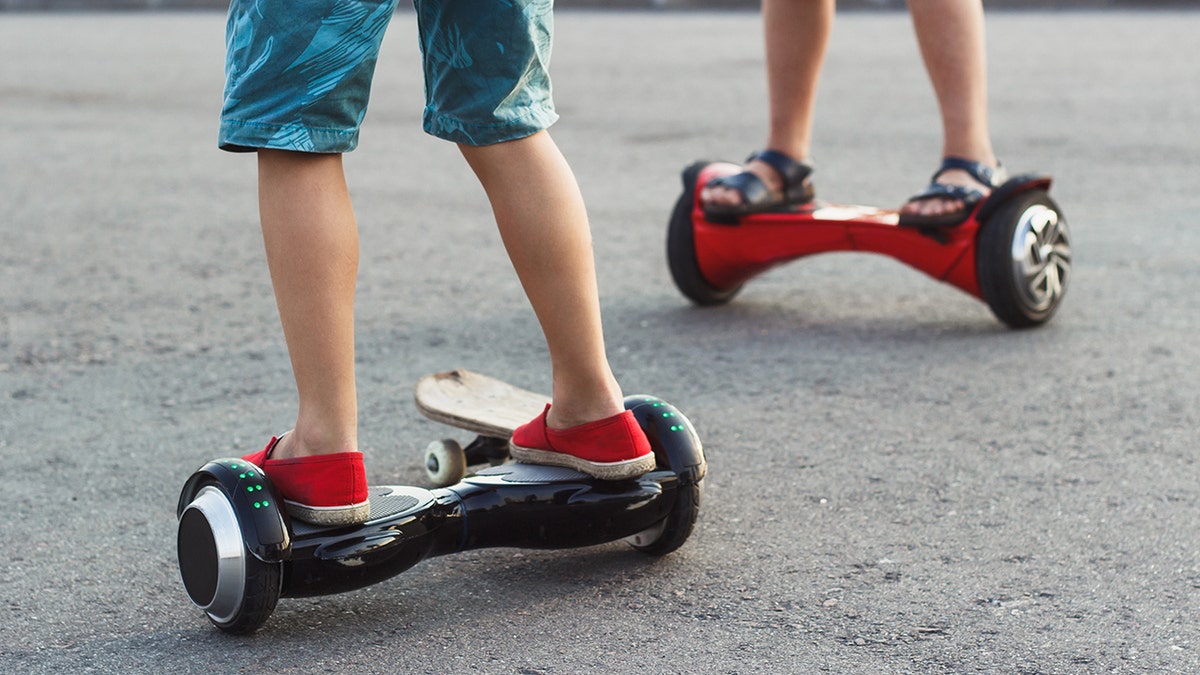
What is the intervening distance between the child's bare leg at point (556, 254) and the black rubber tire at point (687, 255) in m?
1.62

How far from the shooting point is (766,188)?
365 centimetres

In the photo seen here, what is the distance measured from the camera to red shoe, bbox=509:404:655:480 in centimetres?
203

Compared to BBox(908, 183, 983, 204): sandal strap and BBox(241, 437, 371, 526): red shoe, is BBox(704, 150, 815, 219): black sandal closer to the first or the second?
BBox(908, 183, 983, 204): sandal strap

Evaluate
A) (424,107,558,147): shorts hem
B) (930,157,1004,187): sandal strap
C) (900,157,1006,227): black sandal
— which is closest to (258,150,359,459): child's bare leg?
(424,107,558,147): shorts hem

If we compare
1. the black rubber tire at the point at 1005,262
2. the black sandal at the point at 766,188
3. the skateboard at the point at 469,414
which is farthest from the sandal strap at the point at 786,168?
the skateboard at the point at 469,414

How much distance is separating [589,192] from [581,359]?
11.6ft

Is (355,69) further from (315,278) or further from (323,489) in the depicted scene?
(323,489)

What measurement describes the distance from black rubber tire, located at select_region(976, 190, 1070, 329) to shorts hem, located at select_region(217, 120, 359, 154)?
1.92 m

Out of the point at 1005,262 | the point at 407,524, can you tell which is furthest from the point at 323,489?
the point at 1005,262

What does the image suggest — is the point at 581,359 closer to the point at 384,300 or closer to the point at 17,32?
the point at 384,300

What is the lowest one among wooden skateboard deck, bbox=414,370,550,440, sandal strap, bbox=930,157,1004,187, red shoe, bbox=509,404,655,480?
wooden skateboard deck, bbox=414,370,550,440

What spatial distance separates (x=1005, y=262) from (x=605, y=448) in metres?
1.57

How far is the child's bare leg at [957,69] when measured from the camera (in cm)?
343

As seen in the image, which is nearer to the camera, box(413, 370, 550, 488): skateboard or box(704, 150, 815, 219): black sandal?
box(413, 370, 550, 488): skateboard
